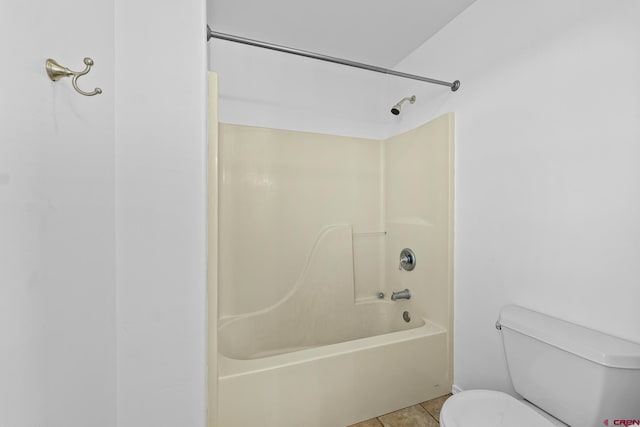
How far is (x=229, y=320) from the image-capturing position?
190 cm

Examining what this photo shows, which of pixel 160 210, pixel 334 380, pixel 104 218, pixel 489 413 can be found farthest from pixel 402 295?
pixel 104 218

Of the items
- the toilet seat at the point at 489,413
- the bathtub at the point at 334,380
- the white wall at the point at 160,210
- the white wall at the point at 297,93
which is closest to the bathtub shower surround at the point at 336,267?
the bathtub at the point at 334,380

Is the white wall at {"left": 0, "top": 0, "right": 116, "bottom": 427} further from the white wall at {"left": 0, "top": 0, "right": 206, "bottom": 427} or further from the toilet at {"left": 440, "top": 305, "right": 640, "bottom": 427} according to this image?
the toilet at {"left": 440, "top": 305, "right": 640, "bottom": 427}

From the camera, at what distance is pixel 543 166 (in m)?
1.25

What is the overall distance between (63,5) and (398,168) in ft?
6.46

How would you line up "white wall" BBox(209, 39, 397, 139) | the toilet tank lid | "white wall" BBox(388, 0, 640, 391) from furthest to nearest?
"white wall" BBox(209, 39, 397, 139)
"white wall" BBox(388, 0, 640, 391)
the toilet tank lid

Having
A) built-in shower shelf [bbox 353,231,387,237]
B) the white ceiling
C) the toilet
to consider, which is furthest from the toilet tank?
the white ceiling

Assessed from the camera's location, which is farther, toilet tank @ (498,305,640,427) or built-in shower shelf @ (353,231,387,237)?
built-in shower shelf @ (353,231,387,237)

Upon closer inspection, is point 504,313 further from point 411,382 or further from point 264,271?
point 264,271

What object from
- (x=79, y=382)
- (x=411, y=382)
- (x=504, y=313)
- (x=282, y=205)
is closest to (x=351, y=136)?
(x=282, y=205)

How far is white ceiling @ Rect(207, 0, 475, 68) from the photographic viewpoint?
5.44 feet

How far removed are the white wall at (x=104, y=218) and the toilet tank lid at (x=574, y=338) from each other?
131 centimetres

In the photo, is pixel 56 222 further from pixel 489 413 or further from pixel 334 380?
pixel 489 413

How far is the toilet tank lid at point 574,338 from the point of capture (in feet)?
2.94
